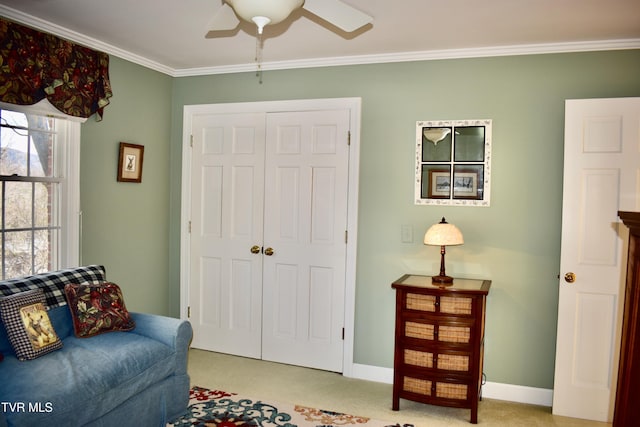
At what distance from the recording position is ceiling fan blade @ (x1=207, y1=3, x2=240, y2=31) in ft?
7.20

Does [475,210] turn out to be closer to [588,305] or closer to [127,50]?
[588,305]

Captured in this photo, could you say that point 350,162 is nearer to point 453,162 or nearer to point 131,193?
point 453,162

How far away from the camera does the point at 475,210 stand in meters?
3.58

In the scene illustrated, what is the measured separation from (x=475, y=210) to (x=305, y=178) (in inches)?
52.7

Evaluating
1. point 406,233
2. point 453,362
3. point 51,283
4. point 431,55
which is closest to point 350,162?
point 406,233

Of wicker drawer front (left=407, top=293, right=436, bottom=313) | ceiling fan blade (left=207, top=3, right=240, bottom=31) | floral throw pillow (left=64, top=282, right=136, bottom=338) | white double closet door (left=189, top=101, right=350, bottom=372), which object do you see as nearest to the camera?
ceiling fan blade (left=207, top=3, right=240, bottom=31)

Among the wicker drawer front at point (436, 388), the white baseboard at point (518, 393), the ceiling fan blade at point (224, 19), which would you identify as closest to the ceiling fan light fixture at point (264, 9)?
the ceiling fan blade at point (224, 19)

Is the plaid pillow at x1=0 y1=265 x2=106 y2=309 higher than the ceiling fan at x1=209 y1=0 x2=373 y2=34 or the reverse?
the reverse

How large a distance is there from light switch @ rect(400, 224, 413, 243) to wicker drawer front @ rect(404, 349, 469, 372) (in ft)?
2.74

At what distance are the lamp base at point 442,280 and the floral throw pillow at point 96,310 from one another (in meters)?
1.99

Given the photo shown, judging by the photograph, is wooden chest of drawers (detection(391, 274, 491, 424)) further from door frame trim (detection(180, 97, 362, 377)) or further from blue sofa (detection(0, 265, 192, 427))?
blue sofa (detection(0, 265, 192, 427))

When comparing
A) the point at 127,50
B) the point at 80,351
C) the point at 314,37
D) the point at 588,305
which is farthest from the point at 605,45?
the point at 80,351

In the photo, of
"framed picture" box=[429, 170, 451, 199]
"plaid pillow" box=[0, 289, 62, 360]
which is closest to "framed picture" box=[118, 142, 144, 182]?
"plaid pillow" box=[0, 289, 62, 360]

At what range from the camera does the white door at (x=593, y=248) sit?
3.15 metres
